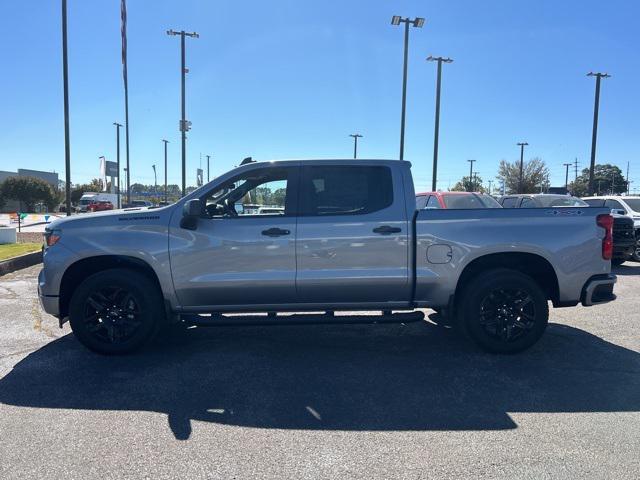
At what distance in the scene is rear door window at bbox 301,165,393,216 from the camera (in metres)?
5.19

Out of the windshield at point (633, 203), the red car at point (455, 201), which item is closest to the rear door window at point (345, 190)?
the red car at point (455, 201)

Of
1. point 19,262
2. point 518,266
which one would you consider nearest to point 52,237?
point 518,266

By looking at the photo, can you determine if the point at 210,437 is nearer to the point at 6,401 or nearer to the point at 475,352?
the point at 6,401

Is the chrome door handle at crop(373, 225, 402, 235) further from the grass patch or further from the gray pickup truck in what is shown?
the grass patch

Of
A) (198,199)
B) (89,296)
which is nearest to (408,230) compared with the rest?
(198,199)

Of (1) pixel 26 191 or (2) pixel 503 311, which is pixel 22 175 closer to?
(1) pixel 26 191

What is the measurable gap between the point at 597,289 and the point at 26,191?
5870 centimetres

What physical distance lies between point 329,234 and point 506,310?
2.01m

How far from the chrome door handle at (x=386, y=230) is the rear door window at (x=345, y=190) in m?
0.21

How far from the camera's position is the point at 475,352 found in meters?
5.45

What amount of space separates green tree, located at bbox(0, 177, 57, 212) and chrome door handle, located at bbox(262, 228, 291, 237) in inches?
2227

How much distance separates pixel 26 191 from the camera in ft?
174

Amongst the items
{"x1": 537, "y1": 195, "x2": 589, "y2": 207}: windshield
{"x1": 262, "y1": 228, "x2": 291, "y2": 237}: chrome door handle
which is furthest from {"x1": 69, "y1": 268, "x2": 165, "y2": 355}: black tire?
{"x1": 537, "y1": 195, "x2": 589, "y2": 207}: windshield

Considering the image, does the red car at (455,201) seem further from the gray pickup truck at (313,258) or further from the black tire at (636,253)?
the gray pickup truck at (313,258)
